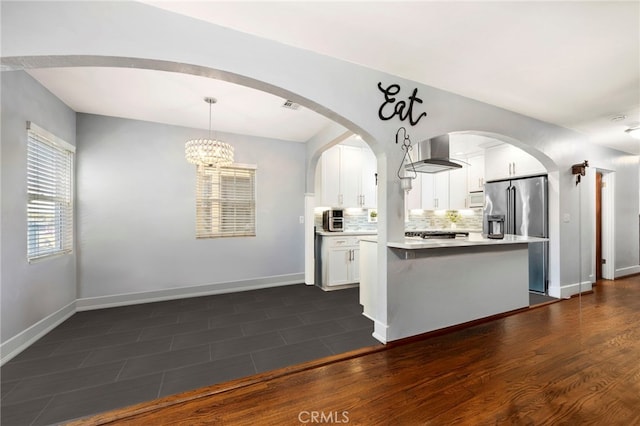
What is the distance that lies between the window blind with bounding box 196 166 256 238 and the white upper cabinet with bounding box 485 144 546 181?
4.29 metres

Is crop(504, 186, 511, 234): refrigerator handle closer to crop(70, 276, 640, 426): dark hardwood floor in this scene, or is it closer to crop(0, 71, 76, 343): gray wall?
crop(70, 276, 640, 426): dark hardwood floor

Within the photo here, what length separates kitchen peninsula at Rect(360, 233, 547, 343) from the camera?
250 centimetres

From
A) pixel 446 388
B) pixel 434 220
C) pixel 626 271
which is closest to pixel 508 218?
pixel 434 220

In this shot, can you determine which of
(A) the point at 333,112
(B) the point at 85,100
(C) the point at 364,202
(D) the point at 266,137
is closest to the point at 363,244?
(A) the point at 333,112

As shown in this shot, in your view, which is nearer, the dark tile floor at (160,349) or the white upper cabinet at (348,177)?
the dark tile floor at (160,349)

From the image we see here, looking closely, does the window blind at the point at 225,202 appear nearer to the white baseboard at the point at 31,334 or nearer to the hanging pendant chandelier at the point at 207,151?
the hanging pendant chandelier at the point at 207,151

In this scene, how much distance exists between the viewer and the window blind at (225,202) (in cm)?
414

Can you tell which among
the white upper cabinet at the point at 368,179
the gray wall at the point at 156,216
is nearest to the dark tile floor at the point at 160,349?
the gray wall at the point at 156,216

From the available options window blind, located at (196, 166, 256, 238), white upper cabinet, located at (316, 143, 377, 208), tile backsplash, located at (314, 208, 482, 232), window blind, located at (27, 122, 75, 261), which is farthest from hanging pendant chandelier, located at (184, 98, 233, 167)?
tile backsplash, located at (314, 208, 482, 232)

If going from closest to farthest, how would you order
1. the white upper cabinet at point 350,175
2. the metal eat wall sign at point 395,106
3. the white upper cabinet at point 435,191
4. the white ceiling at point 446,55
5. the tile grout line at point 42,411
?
the tile grout line at point 42,411, the white ceiling at point 446,55, the metal eat wall sign at point 395,106, the white upper cabinet at point 350,175, the white upper cabinet at point 435,191

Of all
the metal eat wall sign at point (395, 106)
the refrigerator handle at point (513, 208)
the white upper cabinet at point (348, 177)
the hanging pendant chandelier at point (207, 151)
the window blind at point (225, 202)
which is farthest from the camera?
the white upper cabinet at point (348, 177)

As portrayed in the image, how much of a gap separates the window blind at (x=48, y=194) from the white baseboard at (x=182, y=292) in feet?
2.58

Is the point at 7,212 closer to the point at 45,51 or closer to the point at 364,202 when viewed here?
the point at 45,51

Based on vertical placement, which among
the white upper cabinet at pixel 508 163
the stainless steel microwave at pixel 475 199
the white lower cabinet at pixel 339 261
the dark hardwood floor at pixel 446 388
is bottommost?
the dark hardwood floor at pixel 446 388
